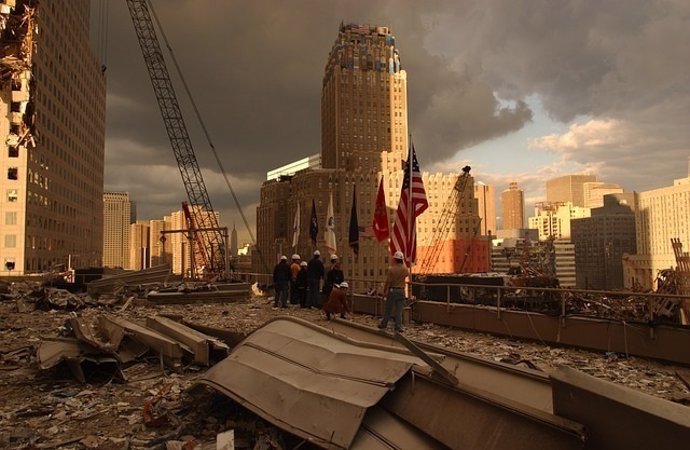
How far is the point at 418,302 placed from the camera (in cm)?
1558

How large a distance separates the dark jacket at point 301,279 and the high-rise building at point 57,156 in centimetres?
2202

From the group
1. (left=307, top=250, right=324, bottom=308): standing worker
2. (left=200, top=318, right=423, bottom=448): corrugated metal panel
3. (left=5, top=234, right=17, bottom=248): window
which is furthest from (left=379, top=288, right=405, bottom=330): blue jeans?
(left=5, top=234, right=17, bottom=248): window

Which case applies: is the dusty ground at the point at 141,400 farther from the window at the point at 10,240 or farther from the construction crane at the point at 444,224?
the construction crane at the point at 444,224

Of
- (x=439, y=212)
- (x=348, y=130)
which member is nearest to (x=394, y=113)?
(x=348, y=130)

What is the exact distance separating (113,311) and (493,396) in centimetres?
1891

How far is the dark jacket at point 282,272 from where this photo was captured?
19.2 meters

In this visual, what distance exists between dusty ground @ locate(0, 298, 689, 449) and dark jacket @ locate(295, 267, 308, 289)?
8.10 metres

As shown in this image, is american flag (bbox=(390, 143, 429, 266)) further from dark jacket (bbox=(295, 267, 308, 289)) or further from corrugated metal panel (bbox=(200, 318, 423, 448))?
corrugated metal panel (bbox=(200, 318, 423, 448))

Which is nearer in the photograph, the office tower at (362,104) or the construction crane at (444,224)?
the construction crane at (444,224)

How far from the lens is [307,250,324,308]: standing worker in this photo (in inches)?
742

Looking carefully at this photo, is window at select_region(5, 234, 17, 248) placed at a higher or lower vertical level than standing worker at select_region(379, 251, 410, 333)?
higher

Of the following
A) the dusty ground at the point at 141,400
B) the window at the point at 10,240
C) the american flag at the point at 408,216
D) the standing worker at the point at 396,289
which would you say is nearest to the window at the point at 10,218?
the window at the point at 10,240

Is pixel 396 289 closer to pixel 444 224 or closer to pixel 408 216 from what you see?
pixel 408 216

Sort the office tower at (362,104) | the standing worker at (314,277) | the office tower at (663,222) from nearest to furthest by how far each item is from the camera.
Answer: the standing worker at (314,277) < the office tower at (362,104) < the office tower at (663,222)
